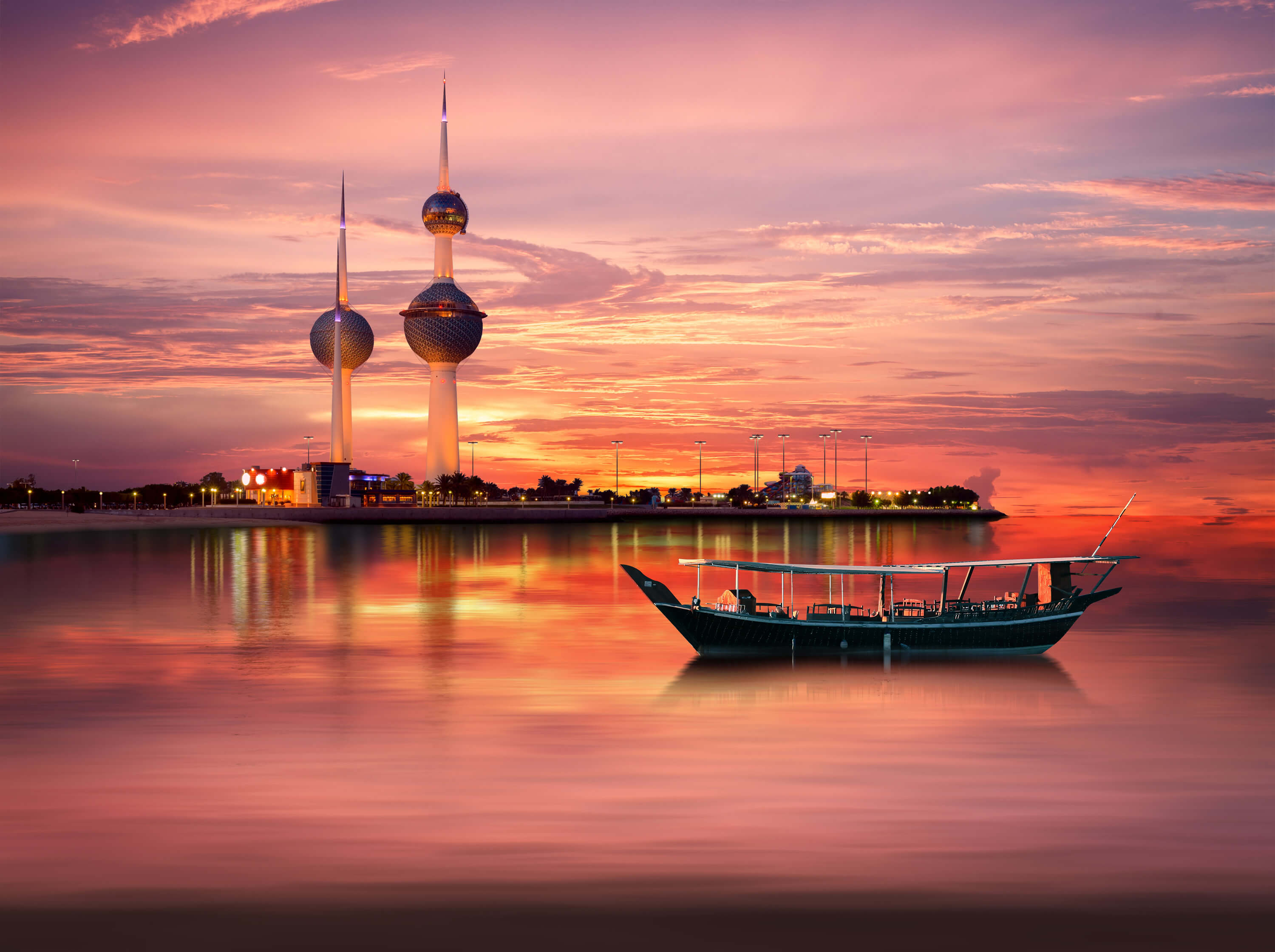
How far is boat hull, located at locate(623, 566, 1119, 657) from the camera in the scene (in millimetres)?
45844

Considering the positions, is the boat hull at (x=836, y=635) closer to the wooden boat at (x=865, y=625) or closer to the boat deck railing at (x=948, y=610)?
the wooden boat at (x=865, y=625)

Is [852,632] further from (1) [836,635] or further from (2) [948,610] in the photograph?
(2) [948,610]

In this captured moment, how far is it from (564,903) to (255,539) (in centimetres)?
17401

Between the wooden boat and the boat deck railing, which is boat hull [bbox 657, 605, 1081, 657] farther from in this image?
the boat deck railing

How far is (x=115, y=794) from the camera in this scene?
988 inches

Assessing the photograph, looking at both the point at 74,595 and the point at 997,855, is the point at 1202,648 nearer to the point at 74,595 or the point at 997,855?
the point at 997,855

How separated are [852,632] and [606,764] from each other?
20.8 metres

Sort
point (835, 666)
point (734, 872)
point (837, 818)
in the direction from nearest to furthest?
1. point (734, 872)
2. point (837, 818)
3. point (835, 666)

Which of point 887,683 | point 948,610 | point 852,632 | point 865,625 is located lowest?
point 887,683

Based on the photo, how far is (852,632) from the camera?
46.7m

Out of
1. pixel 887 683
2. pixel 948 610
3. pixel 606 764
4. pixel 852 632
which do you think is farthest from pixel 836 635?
pixel 606 764

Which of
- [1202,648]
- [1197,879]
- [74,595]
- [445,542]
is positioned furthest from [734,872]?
[445,542]

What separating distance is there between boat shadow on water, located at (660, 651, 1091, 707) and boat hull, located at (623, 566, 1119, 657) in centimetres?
50

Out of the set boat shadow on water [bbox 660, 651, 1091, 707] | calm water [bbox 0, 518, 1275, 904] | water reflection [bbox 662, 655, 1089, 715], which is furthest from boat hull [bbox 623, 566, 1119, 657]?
calm water [bbox 0, 518, 1275, 904]
